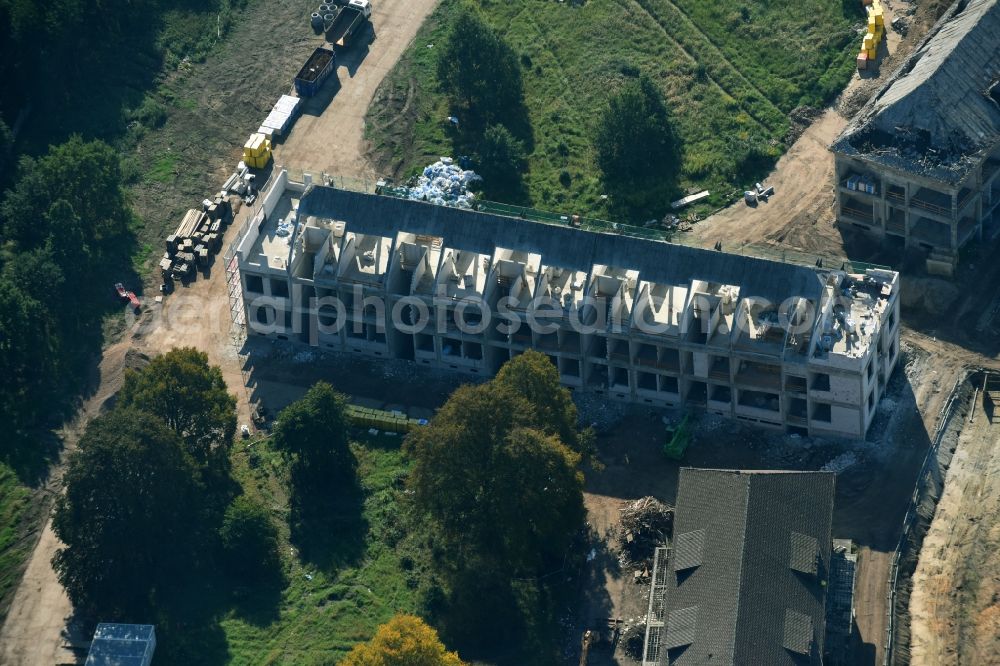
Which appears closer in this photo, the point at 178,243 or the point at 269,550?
the point at 269,550

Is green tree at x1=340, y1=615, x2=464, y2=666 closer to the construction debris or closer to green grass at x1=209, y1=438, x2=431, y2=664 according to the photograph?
green grass at x1=209, y1=438, x2=431, y2=664

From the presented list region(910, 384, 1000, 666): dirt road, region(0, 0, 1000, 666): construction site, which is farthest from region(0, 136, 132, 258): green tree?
region(910, 384, 1000, 666): dirt road

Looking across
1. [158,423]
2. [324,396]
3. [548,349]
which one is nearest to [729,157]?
[548,349]

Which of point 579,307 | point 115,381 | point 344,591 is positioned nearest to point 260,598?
point 344,591

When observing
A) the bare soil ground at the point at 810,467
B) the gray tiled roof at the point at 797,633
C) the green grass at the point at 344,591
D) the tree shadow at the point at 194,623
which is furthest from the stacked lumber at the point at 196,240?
the gray tiled roof at the point at 797,633

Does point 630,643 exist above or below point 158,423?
below

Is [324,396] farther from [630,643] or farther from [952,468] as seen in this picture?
[952,468]
